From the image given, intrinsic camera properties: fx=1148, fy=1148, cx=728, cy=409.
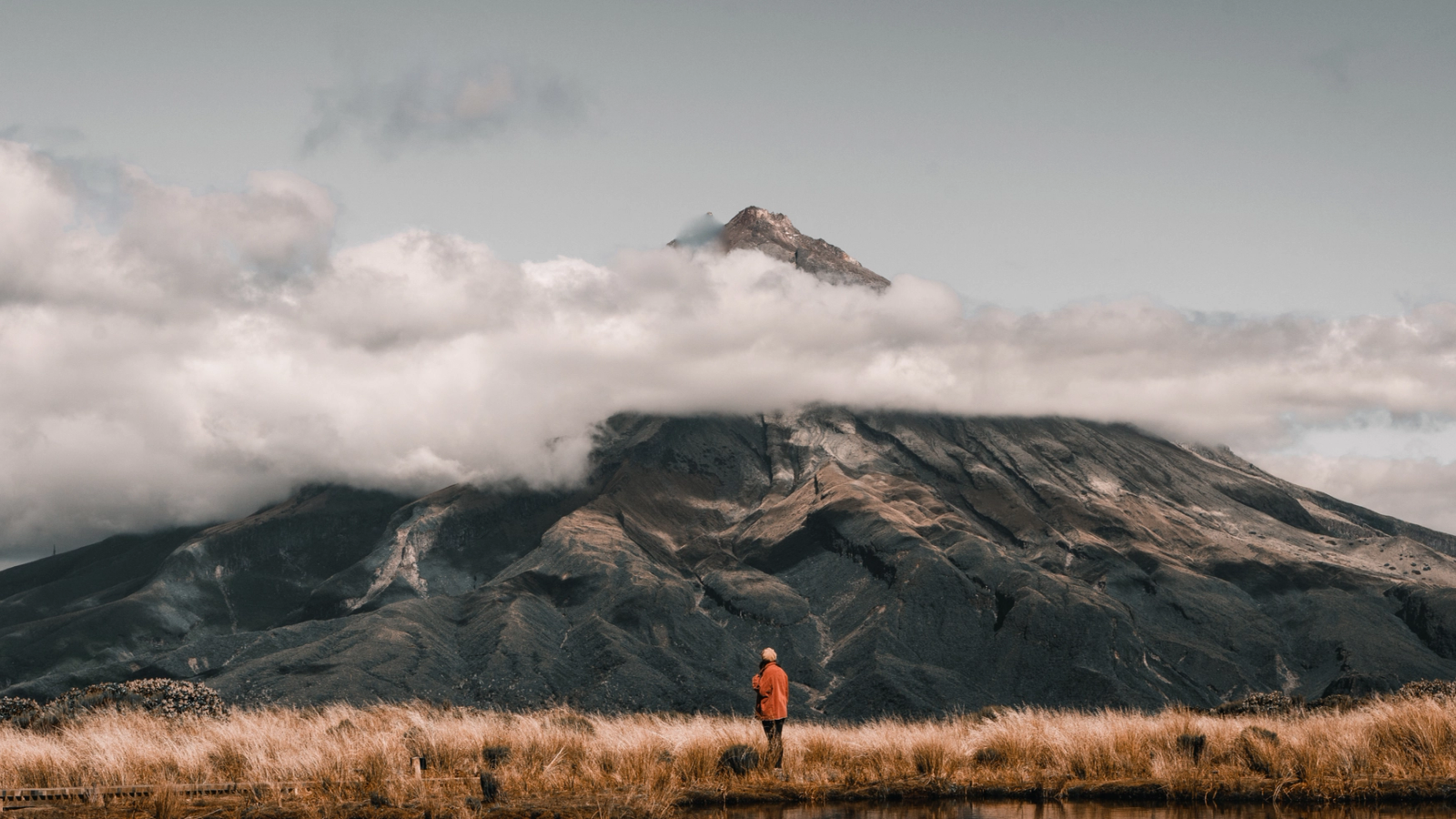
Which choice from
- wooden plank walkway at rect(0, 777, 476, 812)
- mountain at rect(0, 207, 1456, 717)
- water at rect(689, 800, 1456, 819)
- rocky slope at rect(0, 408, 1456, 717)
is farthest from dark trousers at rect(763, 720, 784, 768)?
rocky slope at rect(0, 408, 1456, 717)

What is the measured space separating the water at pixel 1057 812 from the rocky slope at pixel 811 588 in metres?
79.0

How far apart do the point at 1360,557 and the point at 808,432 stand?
81.8 m

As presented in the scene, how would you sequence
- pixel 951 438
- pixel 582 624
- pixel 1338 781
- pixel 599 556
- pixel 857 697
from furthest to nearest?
pixel 951 438 < pixel 599 556 < pixel 582 624 < pixel 857 697 < pixel 1338 781

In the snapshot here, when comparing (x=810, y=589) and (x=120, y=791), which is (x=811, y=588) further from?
(x=120, y=791)

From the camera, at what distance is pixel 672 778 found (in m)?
16.4


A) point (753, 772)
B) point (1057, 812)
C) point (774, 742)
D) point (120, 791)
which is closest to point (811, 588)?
point (774, 742)

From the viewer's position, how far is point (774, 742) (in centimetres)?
1862

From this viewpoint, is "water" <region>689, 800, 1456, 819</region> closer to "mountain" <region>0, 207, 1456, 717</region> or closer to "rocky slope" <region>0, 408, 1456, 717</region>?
"mountain" <region>0, 207, 1456, 717</region>

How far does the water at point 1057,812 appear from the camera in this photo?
1465 cm

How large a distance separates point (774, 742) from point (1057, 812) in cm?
487

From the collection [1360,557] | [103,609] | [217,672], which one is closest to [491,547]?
[103,609]

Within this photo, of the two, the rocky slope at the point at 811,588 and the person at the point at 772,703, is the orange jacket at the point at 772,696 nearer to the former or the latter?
the person at the point at 772,703

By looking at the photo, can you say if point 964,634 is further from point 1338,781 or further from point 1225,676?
point 1338,781

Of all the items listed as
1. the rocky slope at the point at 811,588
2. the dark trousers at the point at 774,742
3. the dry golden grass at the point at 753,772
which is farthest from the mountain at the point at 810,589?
the dark trousers at the point at 774,742
